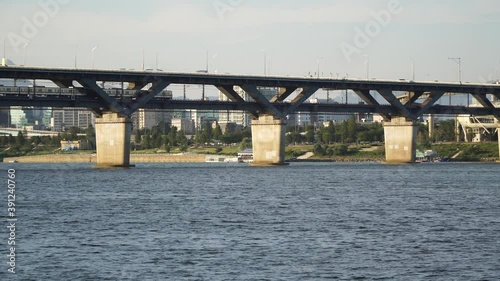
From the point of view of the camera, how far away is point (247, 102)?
6580 inches

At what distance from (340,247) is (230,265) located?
26.3 feet

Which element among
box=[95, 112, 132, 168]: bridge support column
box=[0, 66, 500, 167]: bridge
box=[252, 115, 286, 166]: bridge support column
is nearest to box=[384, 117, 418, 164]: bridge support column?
box=[0, 66, 500, 167]: bridge

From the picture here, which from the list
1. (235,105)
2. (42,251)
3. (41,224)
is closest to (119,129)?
(235,105)

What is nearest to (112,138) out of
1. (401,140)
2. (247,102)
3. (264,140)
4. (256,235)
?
(247,102)

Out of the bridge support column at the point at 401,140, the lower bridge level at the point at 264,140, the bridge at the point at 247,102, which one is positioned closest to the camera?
the bridge at the point at 247,102

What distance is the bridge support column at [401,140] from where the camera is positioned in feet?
607

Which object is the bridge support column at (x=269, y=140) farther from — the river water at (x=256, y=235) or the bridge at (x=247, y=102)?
the river water at (x=256, y=235)

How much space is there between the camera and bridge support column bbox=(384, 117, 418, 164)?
185000mm

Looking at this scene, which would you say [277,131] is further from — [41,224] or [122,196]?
[41,224]

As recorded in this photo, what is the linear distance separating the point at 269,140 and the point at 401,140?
28.6 meters

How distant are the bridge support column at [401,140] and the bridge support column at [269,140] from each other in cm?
2491

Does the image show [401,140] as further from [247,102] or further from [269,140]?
[247,102]

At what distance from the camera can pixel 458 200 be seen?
84.6 m

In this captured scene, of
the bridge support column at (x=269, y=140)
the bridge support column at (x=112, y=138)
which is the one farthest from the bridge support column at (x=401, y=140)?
the bridge support column at (x=112, y=138)
